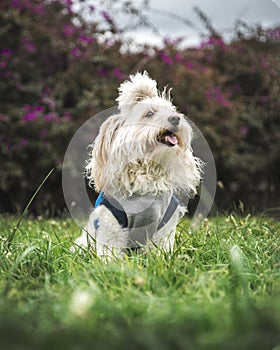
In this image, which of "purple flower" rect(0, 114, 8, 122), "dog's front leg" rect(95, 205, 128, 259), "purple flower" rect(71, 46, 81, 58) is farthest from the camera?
"purple flower" rect(71, 46, 81, 58)

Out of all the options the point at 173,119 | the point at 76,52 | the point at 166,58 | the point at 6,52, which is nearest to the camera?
the point at 173,119

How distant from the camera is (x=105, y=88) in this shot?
6758mm

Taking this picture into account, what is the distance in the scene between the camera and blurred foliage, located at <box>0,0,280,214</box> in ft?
21.3

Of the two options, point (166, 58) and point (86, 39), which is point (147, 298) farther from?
point (166, 58)

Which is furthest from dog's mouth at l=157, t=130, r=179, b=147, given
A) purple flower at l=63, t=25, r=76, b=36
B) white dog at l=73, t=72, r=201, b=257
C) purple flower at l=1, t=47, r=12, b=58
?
purple flower at l=63, t=25, r=76, b=36

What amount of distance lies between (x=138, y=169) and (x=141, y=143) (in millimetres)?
176

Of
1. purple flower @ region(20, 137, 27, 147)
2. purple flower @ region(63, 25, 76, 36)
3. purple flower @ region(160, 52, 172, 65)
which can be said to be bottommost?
purple flower @ region(20, 137, 27, 147)

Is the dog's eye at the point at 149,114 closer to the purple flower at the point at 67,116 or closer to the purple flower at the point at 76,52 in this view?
the purple flower at the point at 67,116

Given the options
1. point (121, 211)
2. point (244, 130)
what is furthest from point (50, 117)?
point (121, 211)

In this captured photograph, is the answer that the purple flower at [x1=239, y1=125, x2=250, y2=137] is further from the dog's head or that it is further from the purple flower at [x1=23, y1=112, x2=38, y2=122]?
the dog's head

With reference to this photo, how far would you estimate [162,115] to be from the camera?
307cm

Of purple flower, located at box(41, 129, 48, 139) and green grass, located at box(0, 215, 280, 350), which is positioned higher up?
green grass, located at box(0, 215, 280, 350)

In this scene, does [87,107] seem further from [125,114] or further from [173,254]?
[173,254]

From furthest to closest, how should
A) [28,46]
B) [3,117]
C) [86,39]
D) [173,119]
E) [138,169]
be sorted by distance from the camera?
[86,39] → [28,46] → [3,117] → [138,169] → [173,119]
